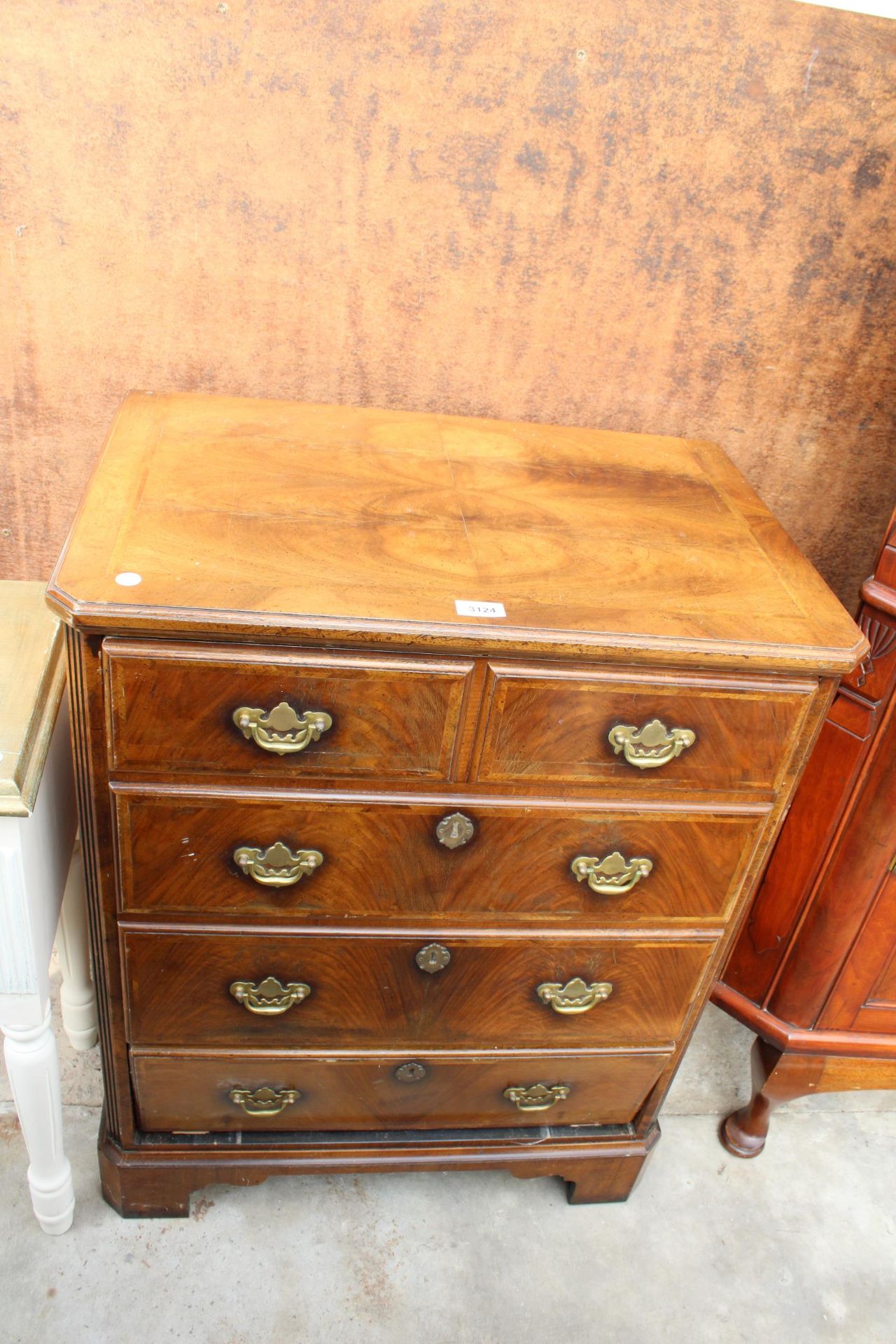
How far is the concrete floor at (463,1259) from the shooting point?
1.64 m

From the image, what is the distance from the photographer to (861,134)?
1.64 metres

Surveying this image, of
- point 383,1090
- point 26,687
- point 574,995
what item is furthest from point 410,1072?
point 26,687

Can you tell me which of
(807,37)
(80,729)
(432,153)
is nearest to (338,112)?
(432,153)

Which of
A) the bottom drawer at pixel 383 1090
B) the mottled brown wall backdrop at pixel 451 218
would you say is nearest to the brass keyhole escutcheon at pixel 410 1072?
the bottom drawer at pixel 383 1090

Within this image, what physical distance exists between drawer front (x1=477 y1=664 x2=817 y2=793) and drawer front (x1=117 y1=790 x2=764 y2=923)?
6 cm

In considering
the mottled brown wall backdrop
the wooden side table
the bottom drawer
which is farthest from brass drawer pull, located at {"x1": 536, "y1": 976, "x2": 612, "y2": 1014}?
the mottled brown wall backdrop

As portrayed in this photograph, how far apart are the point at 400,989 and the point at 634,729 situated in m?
0.53

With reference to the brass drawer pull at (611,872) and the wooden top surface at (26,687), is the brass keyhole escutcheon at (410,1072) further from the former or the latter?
the wooden top surface at (26,687)

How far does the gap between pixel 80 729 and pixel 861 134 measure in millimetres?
1439

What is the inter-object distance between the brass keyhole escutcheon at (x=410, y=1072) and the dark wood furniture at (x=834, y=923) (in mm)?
583

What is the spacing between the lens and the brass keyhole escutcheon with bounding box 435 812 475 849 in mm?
1354

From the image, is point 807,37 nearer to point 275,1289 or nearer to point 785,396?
point 785,396

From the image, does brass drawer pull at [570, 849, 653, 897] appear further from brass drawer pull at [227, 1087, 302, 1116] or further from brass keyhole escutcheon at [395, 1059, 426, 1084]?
brass drawer pull at [227, 1087, 302, 1116]

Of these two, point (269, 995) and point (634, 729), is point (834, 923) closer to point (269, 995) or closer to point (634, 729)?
point (634, 729)
